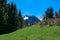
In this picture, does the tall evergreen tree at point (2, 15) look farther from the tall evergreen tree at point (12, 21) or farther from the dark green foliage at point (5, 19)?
the tall evergreen tree at point (12, 21)

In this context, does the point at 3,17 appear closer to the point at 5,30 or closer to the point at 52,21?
the point at 5,30

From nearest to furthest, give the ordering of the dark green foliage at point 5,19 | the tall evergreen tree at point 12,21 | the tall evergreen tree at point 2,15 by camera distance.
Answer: the tall evergreen tree at point 2,15
the dark green foliage at point 5,19
the tall evergreen tree at point 12,21

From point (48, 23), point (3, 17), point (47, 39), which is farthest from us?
point (3, 17)

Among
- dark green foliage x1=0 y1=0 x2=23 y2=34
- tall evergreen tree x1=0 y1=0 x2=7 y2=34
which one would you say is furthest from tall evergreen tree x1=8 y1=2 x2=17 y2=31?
tall evergreen tree x1=0 y1=0 x2=7 y2=34

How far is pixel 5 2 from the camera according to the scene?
55.3m

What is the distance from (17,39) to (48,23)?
28.3 ft

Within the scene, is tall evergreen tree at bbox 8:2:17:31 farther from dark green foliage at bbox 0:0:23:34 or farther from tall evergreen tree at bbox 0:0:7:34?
tall evergreen tree at bbox 0:0:7:34

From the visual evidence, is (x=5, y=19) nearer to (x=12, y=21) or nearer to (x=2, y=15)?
(x=2, y=15)

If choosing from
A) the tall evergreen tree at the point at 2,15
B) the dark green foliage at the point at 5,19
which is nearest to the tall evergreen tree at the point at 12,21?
the dark green foliage at the point at 5,19

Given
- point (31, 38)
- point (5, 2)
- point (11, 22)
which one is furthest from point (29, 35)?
point (11, 22)

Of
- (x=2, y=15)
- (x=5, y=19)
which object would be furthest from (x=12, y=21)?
(x=2, y=15)

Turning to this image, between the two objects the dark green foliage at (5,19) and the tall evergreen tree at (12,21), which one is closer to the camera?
the dark green foliage at (5,19)

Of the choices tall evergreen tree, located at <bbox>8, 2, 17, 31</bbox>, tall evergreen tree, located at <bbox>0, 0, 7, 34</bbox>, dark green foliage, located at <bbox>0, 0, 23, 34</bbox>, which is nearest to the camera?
tall evergreen tree, located at <bbox>0, 0, 7, 34</bbox>

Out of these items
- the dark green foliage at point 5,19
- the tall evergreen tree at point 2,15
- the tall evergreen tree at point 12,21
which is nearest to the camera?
the tall evergreen tree at point 2,15
